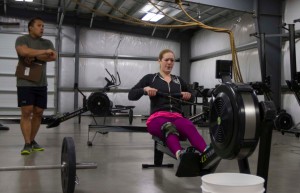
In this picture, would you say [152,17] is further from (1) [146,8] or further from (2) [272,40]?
(2) [272,40]

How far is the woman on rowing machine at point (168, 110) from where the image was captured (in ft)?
7.77

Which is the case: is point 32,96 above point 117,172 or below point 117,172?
above

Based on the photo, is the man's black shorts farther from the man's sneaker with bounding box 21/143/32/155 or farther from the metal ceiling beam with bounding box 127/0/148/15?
the metal ceiling beam with bounding box 127/0/148/15

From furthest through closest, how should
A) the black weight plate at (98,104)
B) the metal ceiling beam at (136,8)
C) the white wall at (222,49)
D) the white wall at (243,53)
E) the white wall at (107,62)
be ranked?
the white wall at (107,62) → the metal ceiling beam at (136,8) → the white wall at (222,49) → the white wall at (243,53) → the black weight plate at (98,104)

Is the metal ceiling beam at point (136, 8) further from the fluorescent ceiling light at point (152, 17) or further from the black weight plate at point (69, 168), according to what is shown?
the black weight plate at point (69, 168)

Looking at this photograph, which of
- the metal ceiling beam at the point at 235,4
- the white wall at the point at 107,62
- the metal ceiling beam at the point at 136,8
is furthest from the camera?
the white wall at the point at 107,62

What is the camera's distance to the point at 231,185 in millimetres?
1187

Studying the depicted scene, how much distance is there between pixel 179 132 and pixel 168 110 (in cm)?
26

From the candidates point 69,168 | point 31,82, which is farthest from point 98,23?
point 69,168

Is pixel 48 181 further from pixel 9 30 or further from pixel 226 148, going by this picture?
pixel 9 30

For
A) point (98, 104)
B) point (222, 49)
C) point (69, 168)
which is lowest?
point (69, 168)

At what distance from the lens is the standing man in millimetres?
3307

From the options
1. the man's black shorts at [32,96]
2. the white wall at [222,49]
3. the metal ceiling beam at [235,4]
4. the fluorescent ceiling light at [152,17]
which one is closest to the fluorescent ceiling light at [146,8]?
the fluorescent ceiling light at [152,17]

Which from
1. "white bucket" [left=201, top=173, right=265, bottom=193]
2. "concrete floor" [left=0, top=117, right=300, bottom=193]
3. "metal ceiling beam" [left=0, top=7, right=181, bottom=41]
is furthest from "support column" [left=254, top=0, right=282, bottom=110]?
"white bucket" [left=201, top=173, right=265, bottom=193]
